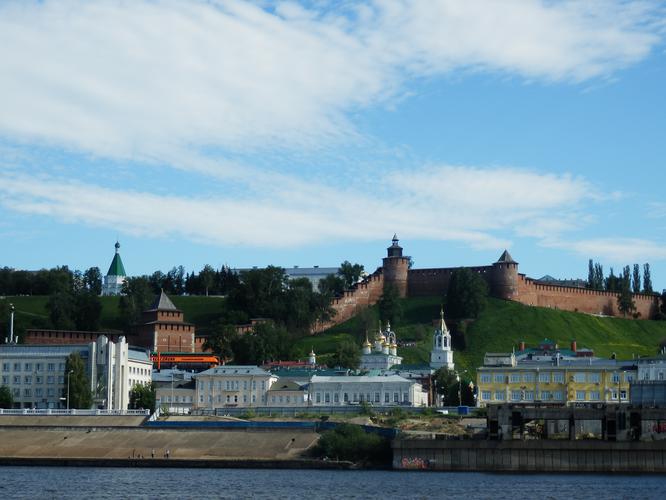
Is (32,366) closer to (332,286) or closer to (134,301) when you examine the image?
(134,301)

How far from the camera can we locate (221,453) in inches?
3895

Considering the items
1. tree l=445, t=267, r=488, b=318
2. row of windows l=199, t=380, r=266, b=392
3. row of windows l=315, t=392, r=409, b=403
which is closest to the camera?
row of windows l=315, t=392, r=409, b=403

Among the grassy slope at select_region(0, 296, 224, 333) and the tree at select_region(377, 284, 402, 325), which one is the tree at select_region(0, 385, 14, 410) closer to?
the grassy slope at select_region(0, 296, 224, 333)

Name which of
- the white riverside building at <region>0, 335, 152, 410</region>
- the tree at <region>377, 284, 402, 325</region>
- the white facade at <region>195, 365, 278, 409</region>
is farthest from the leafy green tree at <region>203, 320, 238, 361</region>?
the tree at <region>377, 284, 402, 325</region>

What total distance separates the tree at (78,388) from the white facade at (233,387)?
1242cm

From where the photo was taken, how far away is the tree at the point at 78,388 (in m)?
123

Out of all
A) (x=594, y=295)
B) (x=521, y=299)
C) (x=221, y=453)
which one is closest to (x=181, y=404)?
(x=221, y=453)

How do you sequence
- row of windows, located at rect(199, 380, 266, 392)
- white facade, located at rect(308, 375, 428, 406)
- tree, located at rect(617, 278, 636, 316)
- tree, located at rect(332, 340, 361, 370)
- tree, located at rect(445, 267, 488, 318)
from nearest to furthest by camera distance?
white facade, located at rect(308, 375, 428, 406) → row of windows, located at rect(199, 380, 266, 392) → tree, located at rect(332, 340, 361, 370) → tree, located at rect(445, 267, 488, 318) → tree, located at rect(617, 278, 636, 316)

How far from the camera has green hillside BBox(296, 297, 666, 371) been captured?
162 metres

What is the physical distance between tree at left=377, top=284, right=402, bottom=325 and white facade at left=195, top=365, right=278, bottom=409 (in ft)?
149

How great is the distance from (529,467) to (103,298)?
119 meters

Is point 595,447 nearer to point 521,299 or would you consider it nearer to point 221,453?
point 221,453

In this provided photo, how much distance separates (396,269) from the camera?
627 feet

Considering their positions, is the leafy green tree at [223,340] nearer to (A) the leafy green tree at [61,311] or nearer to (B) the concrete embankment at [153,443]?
(A) the leafy green tree at [61,311]
